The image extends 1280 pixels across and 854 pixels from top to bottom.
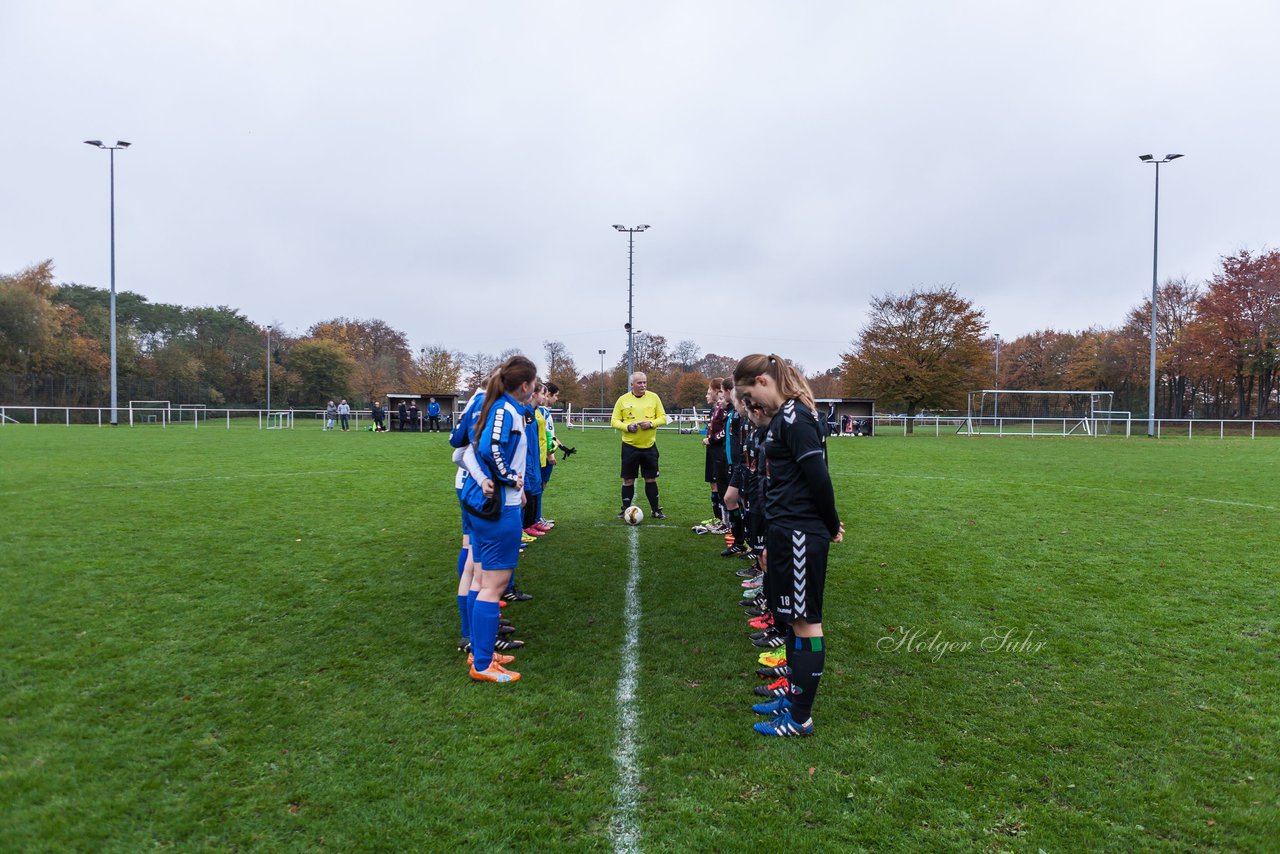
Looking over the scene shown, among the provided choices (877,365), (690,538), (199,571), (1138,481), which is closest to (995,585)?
(690,538)

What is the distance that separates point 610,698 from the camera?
3.90 m

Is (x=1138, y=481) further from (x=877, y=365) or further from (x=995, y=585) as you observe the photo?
(x=877, y=365)

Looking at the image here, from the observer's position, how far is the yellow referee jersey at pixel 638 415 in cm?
865

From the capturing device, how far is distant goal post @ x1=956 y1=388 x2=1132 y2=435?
36.6 meters

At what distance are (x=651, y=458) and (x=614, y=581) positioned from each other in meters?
2.94

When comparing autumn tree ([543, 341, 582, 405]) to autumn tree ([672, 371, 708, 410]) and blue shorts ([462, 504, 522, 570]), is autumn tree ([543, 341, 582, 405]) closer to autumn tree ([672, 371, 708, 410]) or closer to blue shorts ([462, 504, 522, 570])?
autumn tree ([672, 371, 708, 410])

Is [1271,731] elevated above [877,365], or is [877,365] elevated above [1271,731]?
[877,365]

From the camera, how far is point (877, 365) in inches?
1599

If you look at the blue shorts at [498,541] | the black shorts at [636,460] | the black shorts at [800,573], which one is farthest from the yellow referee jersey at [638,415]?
the black shorts at [800,573]

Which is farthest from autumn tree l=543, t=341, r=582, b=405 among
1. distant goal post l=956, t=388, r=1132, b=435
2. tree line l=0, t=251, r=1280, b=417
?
distant goal post l=956, t=388, r=1132, b=435

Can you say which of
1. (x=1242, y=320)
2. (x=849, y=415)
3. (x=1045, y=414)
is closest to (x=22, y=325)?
(x=849, y=415)

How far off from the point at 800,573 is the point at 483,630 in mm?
1936

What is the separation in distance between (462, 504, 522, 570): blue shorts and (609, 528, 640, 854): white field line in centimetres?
102

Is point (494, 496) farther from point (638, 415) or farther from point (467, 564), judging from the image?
point (638, 415)
